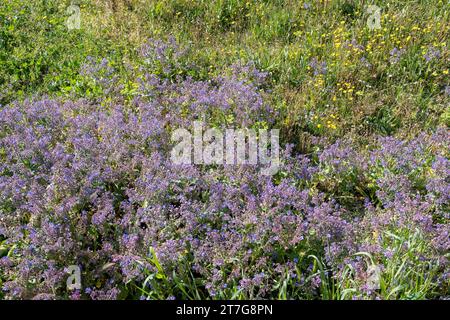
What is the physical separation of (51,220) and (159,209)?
82cm

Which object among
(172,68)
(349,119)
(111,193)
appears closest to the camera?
(111,193)

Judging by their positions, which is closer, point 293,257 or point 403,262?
point 403,262

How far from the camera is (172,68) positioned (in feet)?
19.6

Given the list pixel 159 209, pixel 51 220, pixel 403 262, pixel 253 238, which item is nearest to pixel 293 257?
pixel 253 238

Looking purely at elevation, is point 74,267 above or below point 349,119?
below

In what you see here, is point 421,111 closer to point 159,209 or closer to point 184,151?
point 184,151
